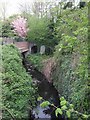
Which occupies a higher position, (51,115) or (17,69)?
(17,69)

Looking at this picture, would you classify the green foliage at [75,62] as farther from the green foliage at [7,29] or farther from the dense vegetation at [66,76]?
the green foliage at [7,29]

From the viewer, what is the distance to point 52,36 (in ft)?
43.3

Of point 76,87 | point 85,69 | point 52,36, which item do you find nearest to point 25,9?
point 52,36

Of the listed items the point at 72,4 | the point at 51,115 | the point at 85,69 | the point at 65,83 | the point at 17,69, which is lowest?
the point at 51,115

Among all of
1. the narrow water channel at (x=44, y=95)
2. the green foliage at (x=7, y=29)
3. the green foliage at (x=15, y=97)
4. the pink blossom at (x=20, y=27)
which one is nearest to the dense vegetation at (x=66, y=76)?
the green foliage at (x=15, y=97)

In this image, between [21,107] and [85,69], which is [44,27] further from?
[85,69]

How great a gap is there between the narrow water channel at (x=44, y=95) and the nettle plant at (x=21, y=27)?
316cm

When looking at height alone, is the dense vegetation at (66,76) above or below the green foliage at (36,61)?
above

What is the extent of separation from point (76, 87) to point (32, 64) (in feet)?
25.0

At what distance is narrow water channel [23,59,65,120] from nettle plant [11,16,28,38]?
316 cm

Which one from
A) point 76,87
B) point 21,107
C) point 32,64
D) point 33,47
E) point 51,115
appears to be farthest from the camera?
point 33,47

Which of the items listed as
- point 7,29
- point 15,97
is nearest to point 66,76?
point 15,97

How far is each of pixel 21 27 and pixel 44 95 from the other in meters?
8.54

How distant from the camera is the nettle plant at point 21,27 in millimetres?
15719
